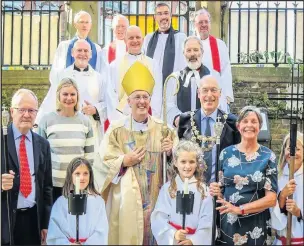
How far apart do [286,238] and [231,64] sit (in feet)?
3.34

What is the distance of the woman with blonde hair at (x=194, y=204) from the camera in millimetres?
4574

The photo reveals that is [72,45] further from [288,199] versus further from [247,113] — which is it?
[288,199]

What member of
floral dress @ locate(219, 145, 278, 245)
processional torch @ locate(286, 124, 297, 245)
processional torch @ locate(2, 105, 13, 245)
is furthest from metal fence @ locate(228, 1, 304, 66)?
processional torch @ locate(2, 105, 13, 245)

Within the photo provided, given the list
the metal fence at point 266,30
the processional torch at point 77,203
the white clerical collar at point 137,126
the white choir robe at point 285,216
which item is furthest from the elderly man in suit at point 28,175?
the metal fence at point 266,30

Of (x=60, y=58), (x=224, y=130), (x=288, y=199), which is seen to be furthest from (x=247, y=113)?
(x=60, y=58)

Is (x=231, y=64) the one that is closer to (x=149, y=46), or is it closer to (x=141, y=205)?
(x=149, y=46)

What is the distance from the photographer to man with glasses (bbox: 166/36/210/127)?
486cm

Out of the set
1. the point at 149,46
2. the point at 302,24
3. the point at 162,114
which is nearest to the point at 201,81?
the point at 162,114

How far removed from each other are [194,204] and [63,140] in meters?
0.68

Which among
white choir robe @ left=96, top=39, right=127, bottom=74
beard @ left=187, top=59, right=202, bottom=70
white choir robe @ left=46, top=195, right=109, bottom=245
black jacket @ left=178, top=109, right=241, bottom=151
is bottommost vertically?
white choir robe @ left=46, top=195, right=109, bottom=245

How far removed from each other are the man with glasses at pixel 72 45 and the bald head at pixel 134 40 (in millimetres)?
180

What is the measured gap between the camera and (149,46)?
5.27 m

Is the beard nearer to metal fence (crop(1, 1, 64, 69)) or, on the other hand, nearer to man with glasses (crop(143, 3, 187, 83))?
man with glasses (crop(143, 3, 187, 83))

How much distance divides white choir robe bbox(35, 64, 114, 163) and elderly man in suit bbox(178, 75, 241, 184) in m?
0.46
